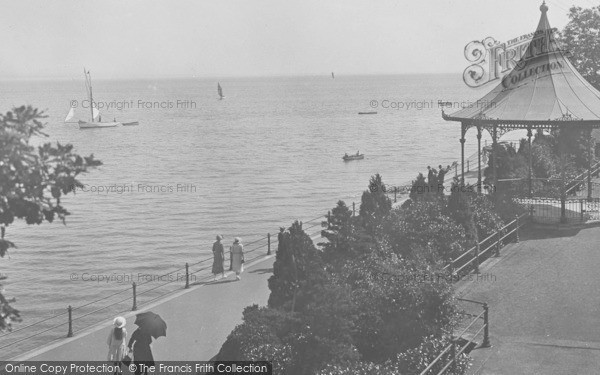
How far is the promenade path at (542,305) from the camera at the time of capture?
11938mm

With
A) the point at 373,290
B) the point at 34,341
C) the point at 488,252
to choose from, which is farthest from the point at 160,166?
the point at 373,290

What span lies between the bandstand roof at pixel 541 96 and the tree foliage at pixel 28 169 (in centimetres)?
1963

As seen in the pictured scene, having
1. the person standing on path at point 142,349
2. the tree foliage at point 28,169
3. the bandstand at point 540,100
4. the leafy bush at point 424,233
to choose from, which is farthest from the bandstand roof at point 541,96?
the tree foliage at point 28,169

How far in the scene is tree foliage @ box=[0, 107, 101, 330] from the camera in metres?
5.55

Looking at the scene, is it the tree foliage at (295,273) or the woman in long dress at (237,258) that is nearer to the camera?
the tree foliage at (295,273)

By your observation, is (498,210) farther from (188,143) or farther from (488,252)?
(188,143)

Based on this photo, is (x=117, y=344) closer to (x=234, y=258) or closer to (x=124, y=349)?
(x=124, y=349)

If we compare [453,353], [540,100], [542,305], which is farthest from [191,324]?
[540,100]

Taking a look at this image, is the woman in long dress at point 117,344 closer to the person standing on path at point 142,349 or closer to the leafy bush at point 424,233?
the person standing on path at point 142,349

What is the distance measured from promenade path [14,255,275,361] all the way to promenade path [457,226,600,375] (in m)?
5.23

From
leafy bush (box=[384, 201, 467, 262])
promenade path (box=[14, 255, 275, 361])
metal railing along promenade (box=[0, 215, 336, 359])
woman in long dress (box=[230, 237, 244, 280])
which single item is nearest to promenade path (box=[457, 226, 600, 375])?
leafy bush (box=[384, 201, 467, 262])

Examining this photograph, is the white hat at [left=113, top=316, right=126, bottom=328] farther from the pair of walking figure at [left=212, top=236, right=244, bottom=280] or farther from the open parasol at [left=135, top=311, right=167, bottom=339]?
the pair of walking figure at [left=212, top=236, right=244, bottom=280]

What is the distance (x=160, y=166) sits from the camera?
72562 millimetres

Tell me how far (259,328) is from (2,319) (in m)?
6.39
